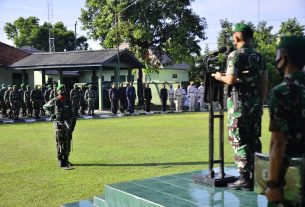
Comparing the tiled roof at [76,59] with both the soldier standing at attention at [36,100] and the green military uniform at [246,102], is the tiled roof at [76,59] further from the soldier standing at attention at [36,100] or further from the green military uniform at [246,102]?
the green military uniform at [246,102]

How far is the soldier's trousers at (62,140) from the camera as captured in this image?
8.80m

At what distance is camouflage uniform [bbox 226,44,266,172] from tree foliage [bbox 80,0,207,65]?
26.7 m

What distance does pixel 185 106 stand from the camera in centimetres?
2792

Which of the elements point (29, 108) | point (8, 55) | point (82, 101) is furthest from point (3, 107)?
point (8, 55)

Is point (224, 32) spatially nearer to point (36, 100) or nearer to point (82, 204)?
point (36, 100)

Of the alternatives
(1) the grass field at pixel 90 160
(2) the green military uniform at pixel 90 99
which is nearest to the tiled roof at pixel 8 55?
(2) the green military uniform at pixel 90 99

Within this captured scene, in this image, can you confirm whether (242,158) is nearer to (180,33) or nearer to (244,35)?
(244,35)

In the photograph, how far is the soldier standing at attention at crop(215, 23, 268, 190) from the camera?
175 inches

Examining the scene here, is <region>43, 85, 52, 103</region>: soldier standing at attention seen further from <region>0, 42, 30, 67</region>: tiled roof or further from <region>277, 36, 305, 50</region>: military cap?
<region>277, 36, 305, 50</region>: military cap

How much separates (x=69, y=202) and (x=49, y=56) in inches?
934

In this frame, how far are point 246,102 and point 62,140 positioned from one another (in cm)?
528

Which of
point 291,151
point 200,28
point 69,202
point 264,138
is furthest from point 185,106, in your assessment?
point 291,151

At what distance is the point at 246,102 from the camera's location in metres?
4.52

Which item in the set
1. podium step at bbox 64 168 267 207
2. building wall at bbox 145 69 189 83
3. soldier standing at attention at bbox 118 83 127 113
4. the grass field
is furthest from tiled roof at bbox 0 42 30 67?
podium step at bbox 64 168 267 207
